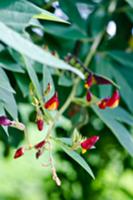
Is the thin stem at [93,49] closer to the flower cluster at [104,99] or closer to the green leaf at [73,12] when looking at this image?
the green leaf at [73,12]

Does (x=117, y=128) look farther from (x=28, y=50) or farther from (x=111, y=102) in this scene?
(x=28, y=50)

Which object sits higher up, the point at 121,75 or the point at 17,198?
the point at 121,75

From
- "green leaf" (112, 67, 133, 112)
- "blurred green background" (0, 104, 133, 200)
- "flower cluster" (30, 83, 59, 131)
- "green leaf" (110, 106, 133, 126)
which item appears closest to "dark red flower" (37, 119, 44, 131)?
"flower cluster" (30, 83, 59, 131)

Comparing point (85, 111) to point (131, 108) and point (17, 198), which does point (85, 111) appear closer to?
point (131, 108)

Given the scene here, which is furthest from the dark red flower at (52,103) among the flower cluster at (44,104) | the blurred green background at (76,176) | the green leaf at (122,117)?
the blurred green background at (76,176)

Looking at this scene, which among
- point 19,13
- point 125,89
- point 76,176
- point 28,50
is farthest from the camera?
point 76,176

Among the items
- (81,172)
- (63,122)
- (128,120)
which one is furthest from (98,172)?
(128,120)

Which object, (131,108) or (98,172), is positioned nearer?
(131,108)

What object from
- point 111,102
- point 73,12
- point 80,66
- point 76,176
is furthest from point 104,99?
point 76,176
